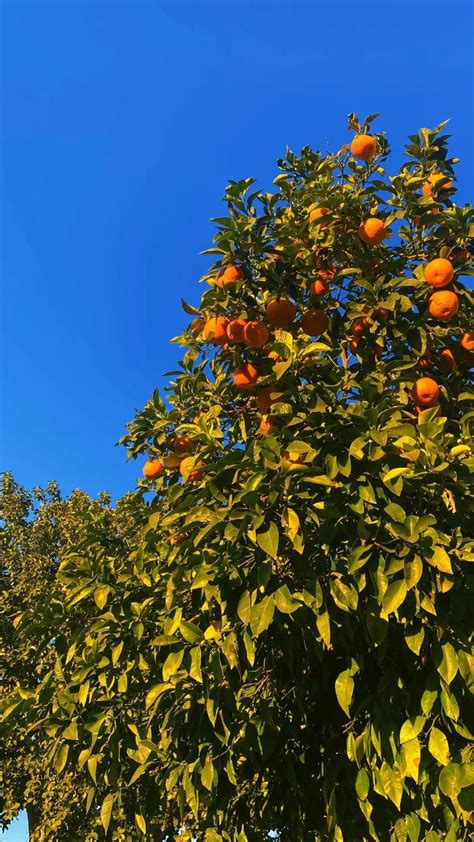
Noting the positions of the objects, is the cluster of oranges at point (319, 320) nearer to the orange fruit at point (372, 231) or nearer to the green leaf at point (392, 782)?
the orange fruit at point (372, 231)

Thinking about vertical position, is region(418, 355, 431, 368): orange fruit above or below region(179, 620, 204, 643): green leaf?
above

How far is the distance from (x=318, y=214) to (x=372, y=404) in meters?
1.33

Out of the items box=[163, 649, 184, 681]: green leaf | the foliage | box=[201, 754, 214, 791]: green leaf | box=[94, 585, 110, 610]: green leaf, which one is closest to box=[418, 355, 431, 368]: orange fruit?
box=[163, 649, 184, 681]: green leaf

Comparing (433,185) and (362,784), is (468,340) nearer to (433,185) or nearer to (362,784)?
(433,185)

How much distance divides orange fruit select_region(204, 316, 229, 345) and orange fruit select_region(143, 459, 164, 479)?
42.1 inches

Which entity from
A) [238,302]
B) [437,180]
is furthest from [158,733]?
[437,180]

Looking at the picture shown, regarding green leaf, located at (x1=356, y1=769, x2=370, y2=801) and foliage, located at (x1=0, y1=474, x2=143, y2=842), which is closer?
green leaf, located at (x1=356, y1=769, x2=370, y2=801)

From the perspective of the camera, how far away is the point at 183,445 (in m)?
3.89

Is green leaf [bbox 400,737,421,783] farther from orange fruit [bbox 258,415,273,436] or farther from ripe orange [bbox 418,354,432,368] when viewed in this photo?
ripe orange [bbox 418,354,432,368]

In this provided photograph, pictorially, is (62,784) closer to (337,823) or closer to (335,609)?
(337,823)

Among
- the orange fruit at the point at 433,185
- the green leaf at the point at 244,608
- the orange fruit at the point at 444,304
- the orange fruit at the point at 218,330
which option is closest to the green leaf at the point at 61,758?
the green leaf at the point at 244,608

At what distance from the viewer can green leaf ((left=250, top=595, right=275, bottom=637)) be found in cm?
224

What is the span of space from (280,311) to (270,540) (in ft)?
5.18

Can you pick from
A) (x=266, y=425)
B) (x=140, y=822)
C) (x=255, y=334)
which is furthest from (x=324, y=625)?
(x=140, y=822)
